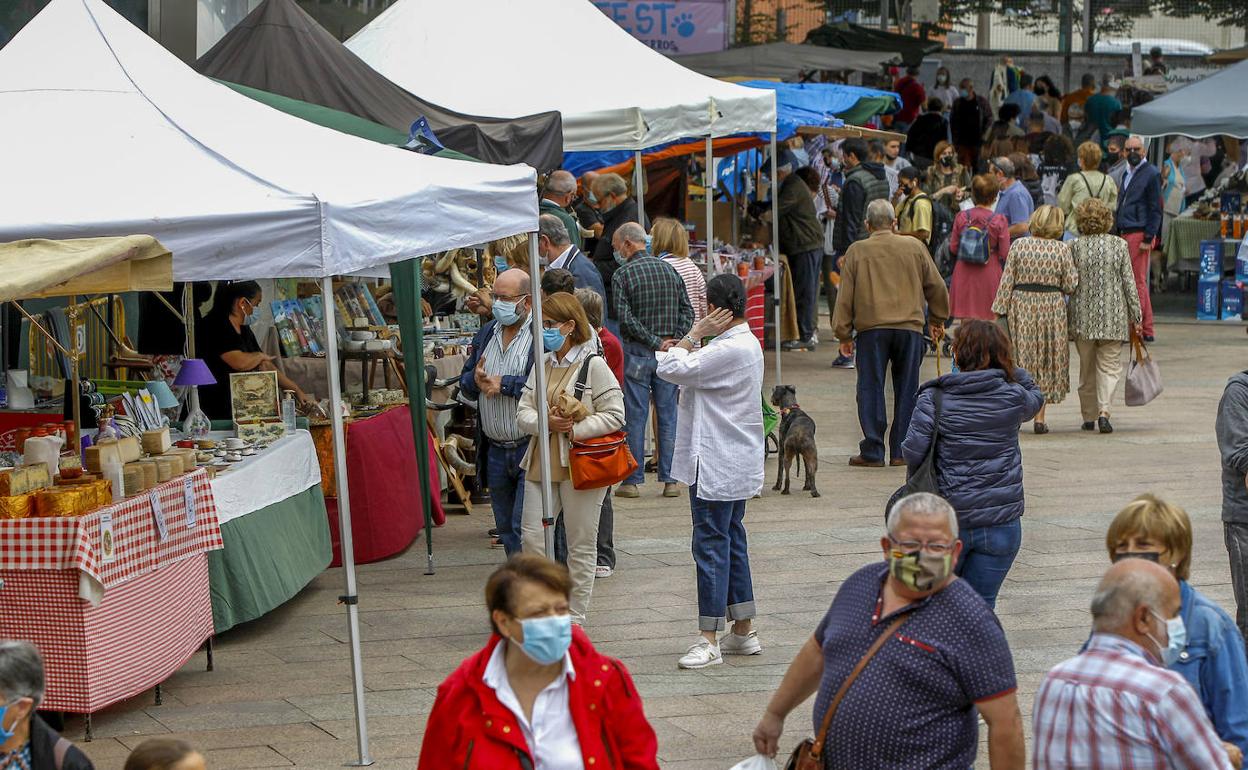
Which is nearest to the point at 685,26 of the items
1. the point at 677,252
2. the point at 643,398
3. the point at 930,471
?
the point at 677,252

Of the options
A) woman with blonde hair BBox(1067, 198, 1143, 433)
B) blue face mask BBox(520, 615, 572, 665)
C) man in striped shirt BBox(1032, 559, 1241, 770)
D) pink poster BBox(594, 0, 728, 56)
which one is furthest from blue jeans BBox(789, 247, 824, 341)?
blue face mask BBox(520, 615, 572, 665)

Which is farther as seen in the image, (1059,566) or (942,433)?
(1059,566)

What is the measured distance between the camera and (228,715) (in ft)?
22.7

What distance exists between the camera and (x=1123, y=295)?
1295 centimetres

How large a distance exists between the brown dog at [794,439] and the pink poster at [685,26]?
1542 cm

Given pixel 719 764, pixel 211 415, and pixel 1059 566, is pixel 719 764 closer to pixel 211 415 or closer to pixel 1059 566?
pixel 1059 566

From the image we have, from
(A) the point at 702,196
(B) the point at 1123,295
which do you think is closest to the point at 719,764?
(B) the point at 1123,295

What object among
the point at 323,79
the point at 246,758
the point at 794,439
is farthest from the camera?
the point at 323,79

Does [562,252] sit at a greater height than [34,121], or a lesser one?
lesser

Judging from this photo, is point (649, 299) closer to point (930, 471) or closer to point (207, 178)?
point (207, 178)

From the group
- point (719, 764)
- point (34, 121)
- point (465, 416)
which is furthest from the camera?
point (465, 416)

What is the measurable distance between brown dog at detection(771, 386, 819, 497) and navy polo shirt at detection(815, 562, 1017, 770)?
678 centimetres

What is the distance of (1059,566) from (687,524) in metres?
2.40

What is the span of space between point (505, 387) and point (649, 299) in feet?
9.51
